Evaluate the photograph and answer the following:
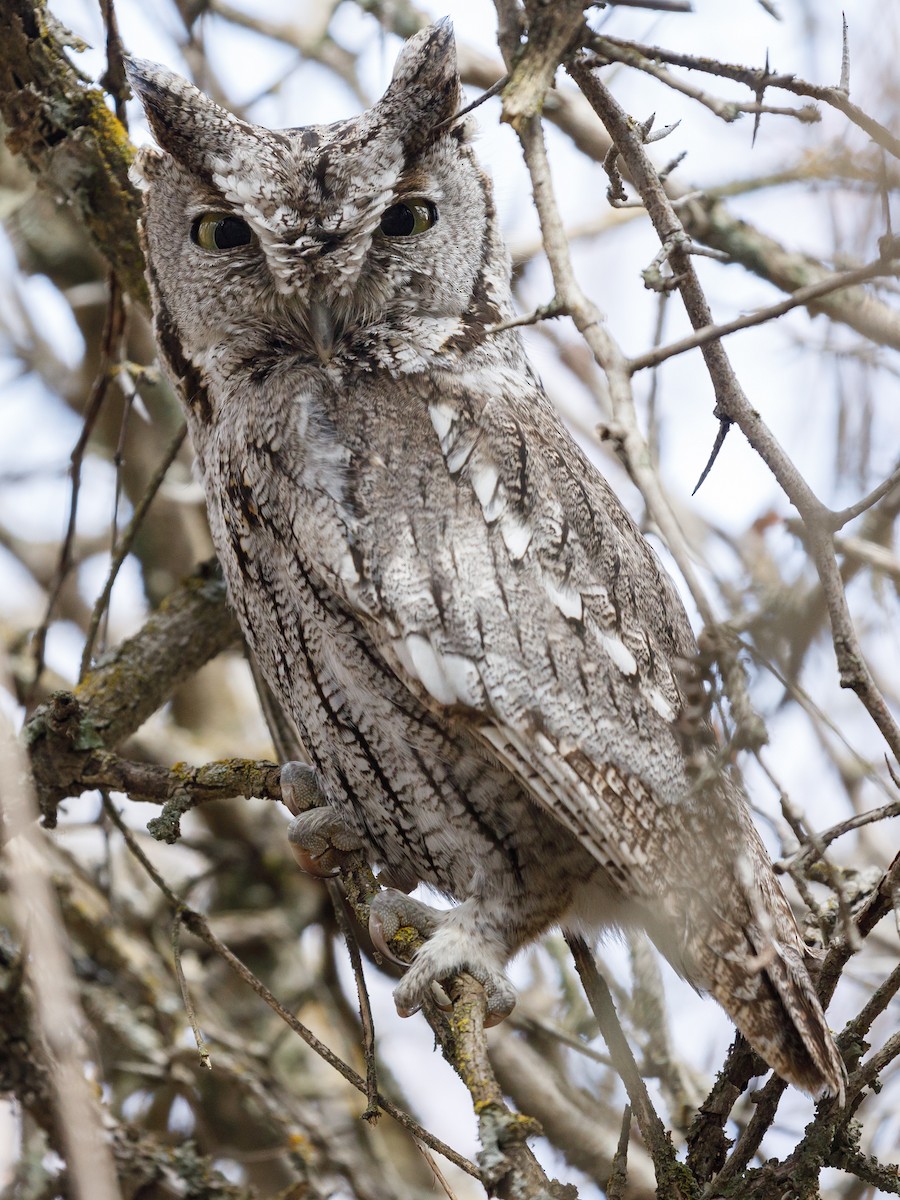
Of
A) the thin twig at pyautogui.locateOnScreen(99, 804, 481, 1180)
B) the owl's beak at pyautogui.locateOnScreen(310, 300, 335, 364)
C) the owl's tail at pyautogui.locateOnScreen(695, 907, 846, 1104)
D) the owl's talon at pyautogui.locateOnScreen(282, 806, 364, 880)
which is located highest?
the owl's beak at pyautogui.locateOnScreen(310, 300, 335, 364)

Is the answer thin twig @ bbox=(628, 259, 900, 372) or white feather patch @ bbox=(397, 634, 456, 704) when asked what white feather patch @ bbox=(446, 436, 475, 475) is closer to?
white feather patch @ bbox=(397, 634, 456, 704)

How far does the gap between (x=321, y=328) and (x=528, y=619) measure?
62 cm

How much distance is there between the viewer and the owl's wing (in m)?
1.88

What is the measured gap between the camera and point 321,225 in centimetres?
204

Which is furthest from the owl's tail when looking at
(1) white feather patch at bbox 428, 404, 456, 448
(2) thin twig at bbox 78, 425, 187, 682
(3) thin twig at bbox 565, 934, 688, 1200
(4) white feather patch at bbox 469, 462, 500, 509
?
(2) thin twig at bbox 78, 425, 187, 682

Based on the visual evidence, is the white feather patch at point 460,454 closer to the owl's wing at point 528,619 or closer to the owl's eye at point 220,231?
the owl's wing at point 528,619

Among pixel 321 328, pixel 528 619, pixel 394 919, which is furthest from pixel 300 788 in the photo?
pixel 321 328

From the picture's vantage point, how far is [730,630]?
120cm

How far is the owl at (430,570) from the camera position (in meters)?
1.89

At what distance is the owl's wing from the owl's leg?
39 centimetres

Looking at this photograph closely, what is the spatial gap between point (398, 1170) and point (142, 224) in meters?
2.67

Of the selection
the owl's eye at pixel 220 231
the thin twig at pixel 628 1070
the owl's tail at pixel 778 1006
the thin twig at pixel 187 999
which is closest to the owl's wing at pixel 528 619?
the owl's tail at pixel 778 1006

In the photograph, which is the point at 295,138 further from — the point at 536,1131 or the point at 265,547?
the point at 536,1131

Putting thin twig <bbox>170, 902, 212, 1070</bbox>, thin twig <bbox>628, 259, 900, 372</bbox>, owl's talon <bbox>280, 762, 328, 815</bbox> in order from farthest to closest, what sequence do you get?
1. owl's talon <bbox>280, 762, 328, 815</bbox>
2. thin twig <bbox>170, 902, 212, 1070</bbox>
3. thin twig <bbox>628, 259, 900, 372</bbox>
